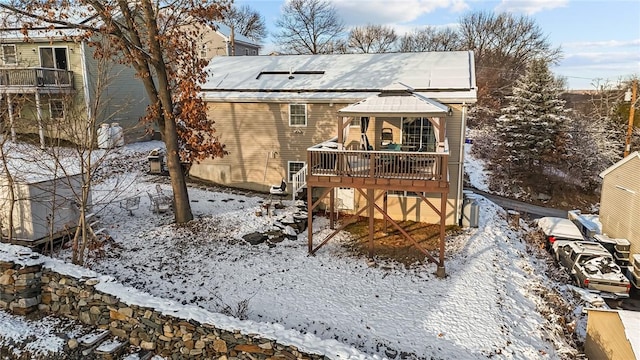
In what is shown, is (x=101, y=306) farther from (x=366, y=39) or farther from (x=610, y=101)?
(x=366, y=39)

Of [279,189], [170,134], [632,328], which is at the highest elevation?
[170,134]

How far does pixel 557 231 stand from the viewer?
658 inches

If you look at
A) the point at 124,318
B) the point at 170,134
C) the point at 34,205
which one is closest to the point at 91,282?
the point at 124,318

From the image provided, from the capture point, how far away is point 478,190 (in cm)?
2645

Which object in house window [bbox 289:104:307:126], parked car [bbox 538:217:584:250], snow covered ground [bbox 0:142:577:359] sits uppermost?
house window [bbox 289:104:307:126]

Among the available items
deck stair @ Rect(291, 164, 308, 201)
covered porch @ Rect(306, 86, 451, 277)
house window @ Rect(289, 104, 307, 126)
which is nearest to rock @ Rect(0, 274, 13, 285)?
covered porch @ Rect(306, 86, 451, 277)

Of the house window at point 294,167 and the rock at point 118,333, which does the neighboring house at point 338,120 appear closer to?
the house window at point 294,167

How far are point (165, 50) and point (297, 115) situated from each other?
5.90 m

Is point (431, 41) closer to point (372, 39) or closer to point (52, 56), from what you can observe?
point (372, 39)

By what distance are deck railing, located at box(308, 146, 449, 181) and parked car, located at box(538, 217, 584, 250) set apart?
804cm

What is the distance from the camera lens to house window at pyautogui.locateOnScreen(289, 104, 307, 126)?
56.2 feet

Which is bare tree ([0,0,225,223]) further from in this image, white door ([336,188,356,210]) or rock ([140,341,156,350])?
rock ([140,341,156,350])

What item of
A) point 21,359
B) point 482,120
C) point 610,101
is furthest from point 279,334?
point 610,101

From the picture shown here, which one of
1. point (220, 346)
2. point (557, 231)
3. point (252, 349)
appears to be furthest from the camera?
point (557, 231)
